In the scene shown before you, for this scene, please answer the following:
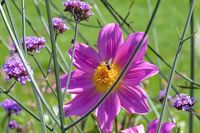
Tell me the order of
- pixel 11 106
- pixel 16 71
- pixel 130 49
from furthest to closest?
pixel 11 106 → pixel 130 49 → pixel 16 71

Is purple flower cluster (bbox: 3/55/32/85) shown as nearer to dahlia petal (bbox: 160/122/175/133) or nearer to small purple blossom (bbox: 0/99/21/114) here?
dahlia petal (bbox: 160/122/175/133)

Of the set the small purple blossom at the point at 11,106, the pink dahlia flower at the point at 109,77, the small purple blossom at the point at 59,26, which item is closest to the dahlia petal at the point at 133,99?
the pink dahlia flower at the point at 109,77

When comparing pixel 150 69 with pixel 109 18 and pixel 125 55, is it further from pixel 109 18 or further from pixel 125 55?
pixel 109 18

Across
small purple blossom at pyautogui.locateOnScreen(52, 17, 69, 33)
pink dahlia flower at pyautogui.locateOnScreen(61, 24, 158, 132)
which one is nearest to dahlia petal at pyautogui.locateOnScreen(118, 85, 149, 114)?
pink dahlia flower at pyautogui.locateOnScreen(61, 24, 158, 132)

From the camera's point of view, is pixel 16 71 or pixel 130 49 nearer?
pixel 16 71

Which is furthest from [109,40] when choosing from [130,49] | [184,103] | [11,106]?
[11,106]

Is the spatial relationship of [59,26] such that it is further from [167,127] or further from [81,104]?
[167,127]

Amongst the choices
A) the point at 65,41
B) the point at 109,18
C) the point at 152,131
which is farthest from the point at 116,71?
the point at 109,18
